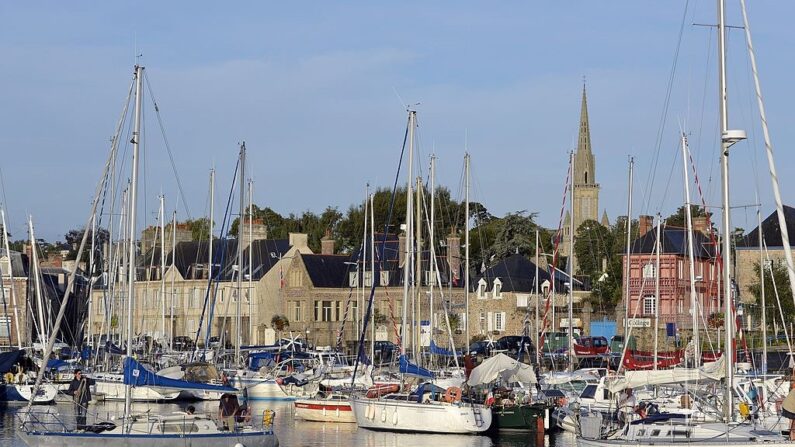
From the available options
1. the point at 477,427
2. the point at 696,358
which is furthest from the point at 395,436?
the point at 696,358

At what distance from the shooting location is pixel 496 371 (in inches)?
1764

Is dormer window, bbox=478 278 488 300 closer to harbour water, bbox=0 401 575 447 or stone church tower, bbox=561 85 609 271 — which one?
harbour water, bbox=0 401 575 447

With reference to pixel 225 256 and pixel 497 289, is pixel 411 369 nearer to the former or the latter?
pixel 497 289

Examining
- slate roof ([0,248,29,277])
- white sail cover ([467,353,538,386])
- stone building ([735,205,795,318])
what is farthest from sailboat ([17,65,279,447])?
slate roof ([0,248,29,277])

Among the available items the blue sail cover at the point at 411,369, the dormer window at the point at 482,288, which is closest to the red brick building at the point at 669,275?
the dormer window at the point at 482,288

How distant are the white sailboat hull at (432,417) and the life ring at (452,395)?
65 cm

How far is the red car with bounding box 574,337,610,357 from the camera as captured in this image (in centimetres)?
7344

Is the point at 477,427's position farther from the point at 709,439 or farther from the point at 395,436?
the point at 709,439

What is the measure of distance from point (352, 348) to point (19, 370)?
32.6m

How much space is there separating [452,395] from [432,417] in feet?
4.96

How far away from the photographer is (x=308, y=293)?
96938 mm

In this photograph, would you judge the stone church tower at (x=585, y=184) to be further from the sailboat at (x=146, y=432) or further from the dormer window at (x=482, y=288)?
the sailboat at (x=146, y=432)

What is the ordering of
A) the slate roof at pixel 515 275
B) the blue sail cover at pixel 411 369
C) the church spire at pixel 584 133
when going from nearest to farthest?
the blue sail cover at pixel 411 369, the slate roof at pixel 515 275, the church spire at pixel 584 133

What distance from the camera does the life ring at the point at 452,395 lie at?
44122 millimetres
